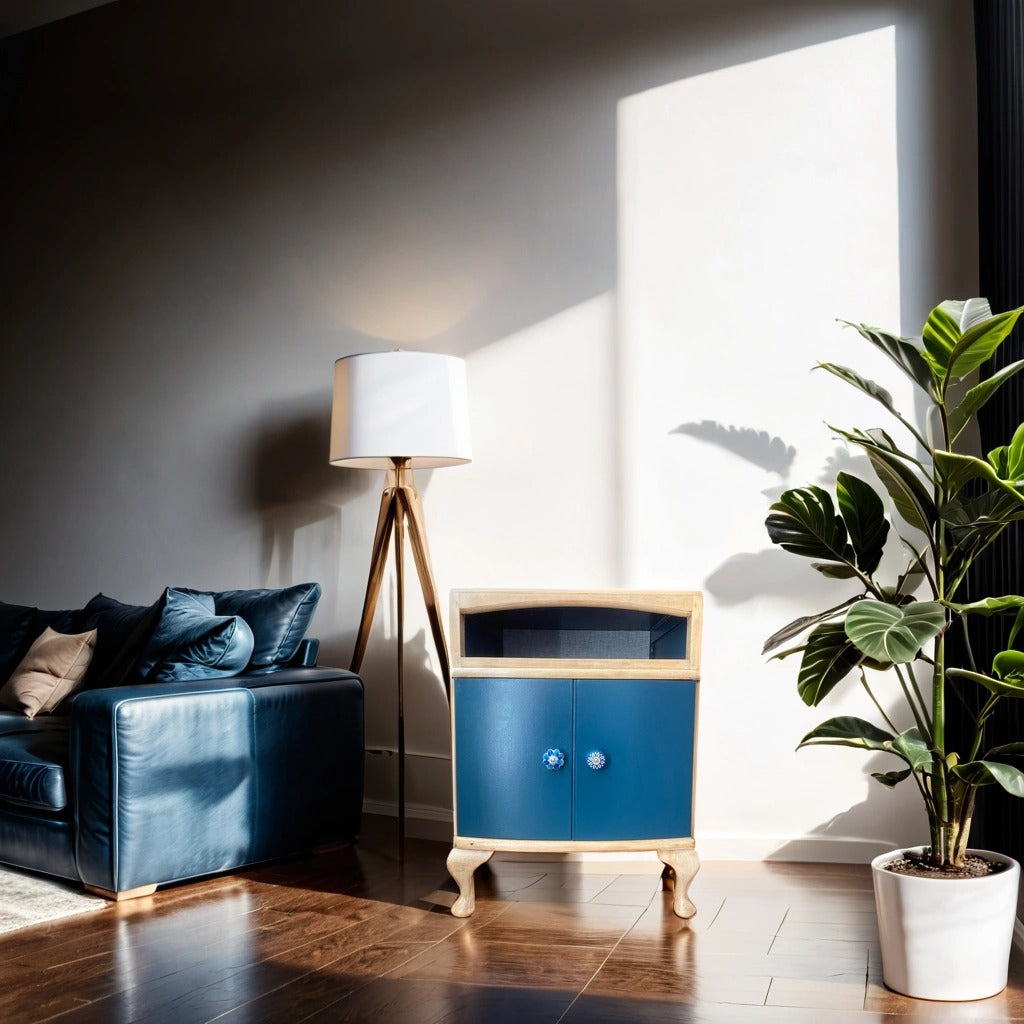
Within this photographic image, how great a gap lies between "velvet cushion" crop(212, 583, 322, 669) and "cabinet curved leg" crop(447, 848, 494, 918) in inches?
41.7

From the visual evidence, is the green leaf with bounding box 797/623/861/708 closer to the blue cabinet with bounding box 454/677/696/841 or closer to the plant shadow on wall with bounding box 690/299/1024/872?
the plant shadow on wall with bounding box 690/299/1024/872

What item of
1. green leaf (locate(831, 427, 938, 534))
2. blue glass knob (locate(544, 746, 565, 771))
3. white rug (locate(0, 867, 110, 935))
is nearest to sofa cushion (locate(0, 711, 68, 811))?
white rug (locate(0, 867, 110, 935))

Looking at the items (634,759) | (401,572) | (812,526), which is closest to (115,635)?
(401,572)

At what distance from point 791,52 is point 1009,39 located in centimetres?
74

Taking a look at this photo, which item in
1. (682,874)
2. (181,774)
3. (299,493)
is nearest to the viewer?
(682,874)

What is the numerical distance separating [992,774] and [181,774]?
Result: 81.2 inches

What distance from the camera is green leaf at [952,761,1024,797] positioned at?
2.11m

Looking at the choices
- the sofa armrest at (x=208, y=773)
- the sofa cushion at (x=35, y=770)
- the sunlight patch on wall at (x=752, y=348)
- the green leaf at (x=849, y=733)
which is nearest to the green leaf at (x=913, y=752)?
the green leaf at (x=849, y=733)

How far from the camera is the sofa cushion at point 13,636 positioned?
4375 millimetres

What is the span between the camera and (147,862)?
2951 mm

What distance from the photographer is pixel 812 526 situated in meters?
2.55

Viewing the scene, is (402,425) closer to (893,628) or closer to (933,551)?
(933,551)

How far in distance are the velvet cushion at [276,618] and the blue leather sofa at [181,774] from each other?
0.6 inches

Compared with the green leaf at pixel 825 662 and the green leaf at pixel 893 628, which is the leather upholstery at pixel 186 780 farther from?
the green leaf at pixel 893 628
